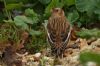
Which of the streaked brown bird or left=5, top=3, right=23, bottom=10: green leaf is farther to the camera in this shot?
left=5, top=3, right=23, bottom=10: green leaf

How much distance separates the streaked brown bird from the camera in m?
4.25

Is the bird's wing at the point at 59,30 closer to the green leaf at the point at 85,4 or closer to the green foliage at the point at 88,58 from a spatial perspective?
the green leaf at the point at 85,4

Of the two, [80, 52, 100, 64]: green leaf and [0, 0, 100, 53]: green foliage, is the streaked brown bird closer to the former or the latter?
[0, 0, 100, 53]: green foliage

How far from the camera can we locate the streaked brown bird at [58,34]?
14.0 feet

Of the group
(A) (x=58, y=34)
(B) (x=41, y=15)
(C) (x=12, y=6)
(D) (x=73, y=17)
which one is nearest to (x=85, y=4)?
(D) (x=73, y=17)

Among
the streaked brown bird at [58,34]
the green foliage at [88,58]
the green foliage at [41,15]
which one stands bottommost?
Result: the green foliage at [41,15]

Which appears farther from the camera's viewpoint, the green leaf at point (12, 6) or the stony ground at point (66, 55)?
the green leaf at point (12, 6)

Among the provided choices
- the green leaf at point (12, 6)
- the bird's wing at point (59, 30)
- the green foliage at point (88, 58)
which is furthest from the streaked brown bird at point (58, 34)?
the green foliage at point (88, 58)

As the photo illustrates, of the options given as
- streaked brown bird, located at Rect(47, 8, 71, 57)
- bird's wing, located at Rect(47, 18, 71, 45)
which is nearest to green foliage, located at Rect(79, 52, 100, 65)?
streaked brown bird, located at Rect(47, 8, 71, 57)

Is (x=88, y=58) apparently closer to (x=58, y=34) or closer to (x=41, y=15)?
(x=58, y=34)

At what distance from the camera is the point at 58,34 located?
176 inches

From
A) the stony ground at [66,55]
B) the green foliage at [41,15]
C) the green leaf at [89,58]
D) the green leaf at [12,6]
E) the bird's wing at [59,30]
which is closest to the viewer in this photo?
the green leaf at [89,58]

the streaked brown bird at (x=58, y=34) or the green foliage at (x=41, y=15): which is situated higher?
the streaked brown bird at (x=58, y=34)

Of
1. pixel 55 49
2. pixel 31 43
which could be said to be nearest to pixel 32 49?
pixel 31 43
